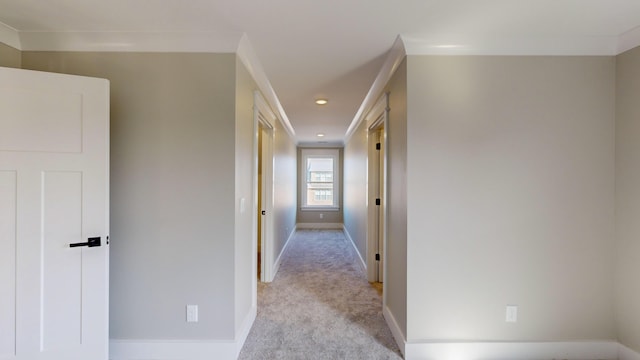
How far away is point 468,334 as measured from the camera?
2033 mm

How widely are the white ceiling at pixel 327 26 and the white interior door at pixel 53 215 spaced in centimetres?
42

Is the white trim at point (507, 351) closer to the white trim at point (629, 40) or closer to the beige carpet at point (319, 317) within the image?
the beige carpet at point (319, 317)

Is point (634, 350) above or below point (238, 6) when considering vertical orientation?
below

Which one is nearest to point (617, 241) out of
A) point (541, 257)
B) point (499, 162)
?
point (541, 257)

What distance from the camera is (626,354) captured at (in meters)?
1.97

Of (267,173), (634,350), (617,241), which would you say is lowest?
(634,350)

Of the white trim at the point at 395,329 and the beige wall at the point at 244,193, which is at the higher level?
the beige wall at the point at 244,193

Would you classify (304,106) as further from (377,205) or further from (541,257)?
(541,257)

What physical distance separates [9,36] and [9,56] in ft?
0.44

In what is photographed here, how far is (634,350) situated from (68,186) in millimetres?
3983

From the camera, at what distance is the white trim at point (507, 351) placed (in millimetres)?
2010

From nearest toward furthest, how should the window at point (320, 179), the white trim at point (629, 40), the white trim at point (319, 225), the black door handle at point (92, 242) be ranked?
the black door handle at point (92, 242) < the white trim at point (629, 40) < the white trim at point (319, 225) < the window at point (320, 179)

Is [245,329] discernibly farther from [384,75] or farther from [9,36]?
[9,36]

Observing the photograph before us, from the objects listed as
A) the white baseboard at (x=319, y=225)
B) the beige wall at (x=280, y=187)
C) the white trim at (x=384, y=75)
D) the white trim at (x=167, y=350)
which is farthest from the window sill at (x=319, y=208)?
the white trim at (x=167, y=350)
